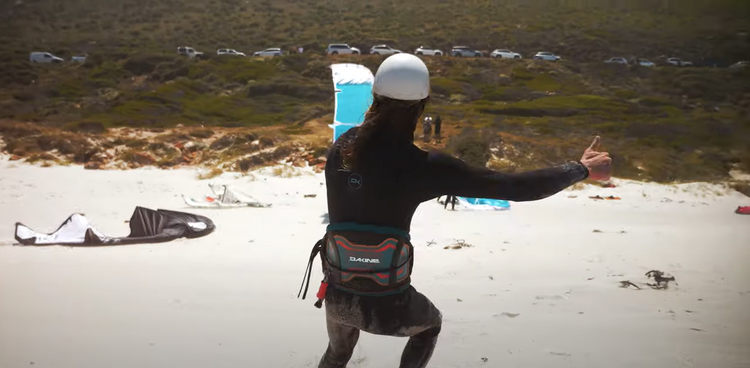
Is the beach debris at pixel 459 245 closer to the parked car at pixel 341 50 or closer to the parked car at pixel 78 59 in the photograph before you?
the parked car at pixel 341 50

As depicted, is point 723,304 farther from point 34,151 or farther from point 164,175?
point 34,151

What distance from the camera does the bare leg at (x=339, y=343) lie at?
2133mm

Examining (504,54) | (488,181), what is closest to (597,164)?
(488,181)

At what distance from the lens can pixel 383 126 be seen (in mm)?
1976

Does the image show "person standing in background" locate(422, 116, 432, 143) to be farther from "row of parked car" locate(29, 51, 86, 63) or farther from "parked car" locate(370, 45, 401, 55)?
"row of parked car" locate(29, 51, 86, 63)

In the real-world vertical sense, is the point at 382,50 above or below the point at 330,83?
above

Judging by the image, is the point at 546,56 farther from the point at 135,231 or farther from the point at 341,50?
the point at 135,231

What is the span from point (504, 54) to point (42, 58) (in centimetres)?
1986

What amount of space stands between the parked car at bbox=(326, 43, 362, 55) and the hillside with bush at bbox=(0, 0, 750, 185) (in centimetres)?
96

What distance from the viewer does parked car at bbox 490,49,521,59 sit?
30125 millimetres

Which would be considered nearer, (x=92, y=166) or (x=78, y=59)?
(x=92, y=166)

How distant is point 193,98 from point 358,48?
1068 centimetres

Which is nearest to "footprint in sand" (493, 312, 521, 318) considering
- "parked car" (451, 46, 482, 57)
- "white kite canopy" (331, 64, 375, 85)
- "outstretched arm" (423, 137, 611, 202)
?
"outstretched arm" (423, 137, 611, 202)

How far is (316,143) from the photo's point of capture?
13914 mm
